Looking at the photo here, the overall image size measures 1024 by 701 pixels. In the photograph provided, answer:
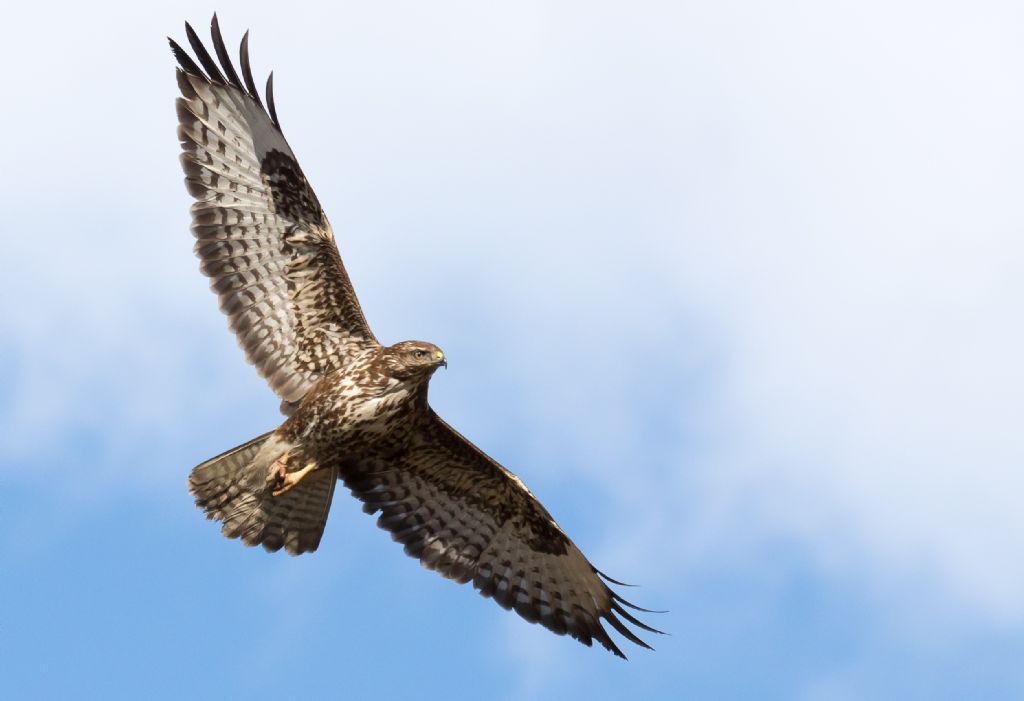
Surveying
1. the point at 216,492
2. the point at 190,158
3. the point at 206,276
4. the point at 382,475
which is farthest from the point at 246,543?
the point at 190,158

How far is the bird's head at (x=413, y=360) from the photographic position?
1164 centimetres

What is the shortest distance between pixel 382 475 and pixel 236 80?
3.47 metres

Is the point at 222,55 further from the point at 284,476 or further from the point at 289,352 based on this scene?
the point at 284,476

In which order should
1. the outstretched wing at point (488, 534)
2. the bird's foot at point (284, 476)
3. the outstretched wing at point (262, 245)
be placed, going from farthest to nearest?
the outstretched wing at point (488, 534), the outstretched wing at point (262, 245), the bird's foot at point (284, 476)

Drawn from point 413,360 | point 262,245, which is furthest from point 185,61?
point 413,360

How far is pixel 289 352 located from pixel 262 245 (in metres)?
0.89

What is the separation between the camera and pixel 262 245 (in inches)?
483

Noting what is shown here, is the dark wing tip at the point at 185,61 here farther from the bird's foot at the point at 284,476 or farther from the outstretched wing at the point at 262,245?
the bird's foot at the point at 284,476

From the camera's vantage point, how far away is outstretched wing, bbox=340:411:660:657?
12844 millimetres

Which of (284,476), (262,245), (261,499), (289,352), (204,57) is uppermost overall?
(204,57)

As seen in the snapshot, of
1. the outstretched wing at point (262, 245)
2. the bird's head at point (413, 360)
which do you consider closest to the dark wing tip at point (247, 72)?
the outstretched wing at point (262, 245)

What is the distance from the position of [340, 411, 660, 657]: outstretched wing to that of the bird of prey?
25mm

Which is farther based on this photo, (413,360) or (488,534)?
(488,534)

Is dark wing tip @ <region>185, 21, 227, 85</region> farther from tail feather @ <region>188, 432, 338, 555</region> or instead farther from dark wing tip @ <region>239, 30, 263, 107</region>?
tail feather @ <region>188, 432, 338, 555</region>
